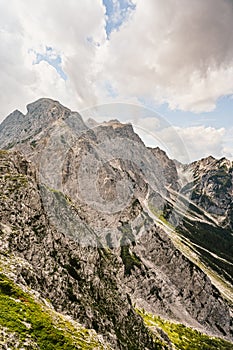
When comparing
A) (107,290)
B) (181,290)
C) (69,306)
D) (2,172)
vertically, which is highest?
(181,290)

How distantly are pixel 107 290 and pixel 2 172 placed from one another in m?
37.0

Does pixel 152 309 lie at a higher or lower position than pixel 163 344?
higher

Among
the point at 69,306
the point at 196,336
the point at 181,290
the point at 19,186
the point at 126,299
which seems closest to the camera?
the point at 69,306

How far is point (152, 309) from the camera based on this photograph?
156 metres

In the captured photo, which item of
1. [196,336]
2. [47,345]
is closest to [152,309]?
[196,336]

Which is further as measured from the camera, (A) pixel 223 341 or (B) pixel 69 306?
(A) pixel 223 341

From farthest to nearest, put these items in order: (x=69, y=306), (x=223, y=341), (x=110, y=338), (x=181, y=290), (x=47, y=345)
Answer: (x=181, y=290) → (x=223, y=341) → (x=110, y=338) → (x=69, y=306) → (x=47, y=345)

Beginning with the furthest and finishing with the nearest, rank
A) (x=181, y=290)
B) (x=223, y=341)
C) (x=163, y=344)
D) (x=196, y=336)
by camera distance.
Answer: (x=181, y=290) → (x=223, y=341) → (x=196, y=336) → (x=163, y=344)

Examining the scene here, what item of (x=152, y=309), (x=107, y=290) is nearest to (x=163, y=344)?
(x=107, y=290)

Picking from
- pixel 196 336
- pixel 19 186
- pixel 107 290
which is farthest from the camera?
pixel 196 336

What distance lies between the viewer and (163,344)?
78.1 m

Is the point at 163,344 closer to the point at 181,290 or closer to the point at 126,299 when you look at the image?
the point at 126,299

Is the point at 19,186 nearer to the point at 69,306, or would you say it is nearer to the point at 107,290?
the point at 69,306

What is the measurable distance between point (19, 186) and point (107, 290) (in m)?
32.5
